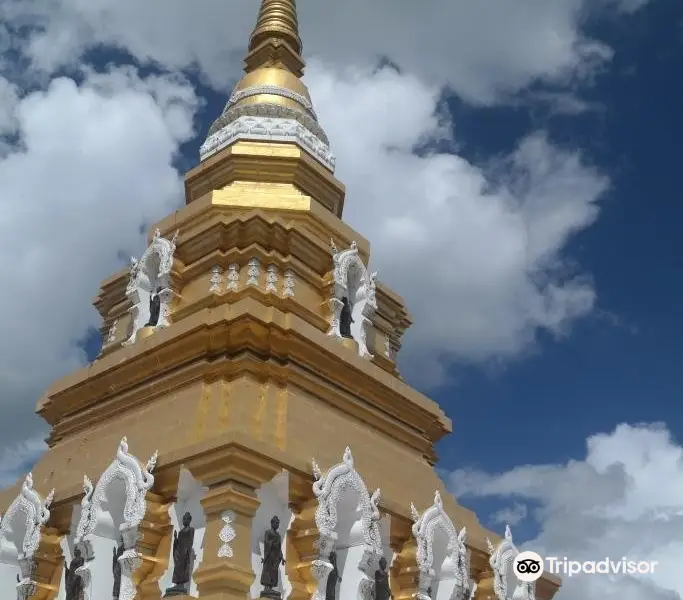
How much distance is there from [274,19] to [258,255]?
28.4ft

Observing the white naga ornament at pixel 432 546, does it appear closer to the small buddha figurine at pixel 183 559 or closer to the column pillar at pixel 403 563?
the column pillar at pixel 403 563

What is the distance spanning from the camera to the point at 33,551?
11898mm

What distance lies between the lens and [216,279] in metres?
14.5

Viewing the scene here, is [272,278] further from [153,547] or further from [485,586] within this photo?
[485,586]

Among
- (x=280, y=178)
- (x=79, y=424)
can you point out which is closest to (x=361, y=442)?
(x=79, y=424)

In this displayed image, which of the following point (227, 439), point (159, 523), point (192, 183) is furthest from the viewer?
point (192, 183)

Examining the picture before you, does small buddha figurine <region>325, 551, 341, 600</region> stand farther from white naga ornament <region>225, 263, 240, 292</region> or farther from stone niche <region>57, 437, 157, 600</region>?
white naga ornament <region>225, 263, 240, 292</region>

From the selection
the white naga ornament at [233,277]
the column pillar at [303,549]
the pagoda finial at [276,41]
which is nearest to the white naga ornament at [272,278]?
the white naga ornament at [233,277]

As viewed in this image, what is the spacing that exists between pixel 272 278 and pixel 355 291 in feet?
6.34

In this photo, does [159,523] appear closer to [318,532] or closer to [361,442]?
[318,532]

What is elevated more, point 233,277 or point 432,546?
point 233,277

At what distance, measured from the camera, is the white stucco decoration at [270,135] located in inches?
698

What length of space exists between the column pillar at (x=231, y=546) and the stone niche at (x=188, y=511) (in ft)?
1.24

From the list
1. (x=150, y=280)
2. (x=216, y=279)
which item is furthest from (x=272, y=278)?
(x=150, y=280)
